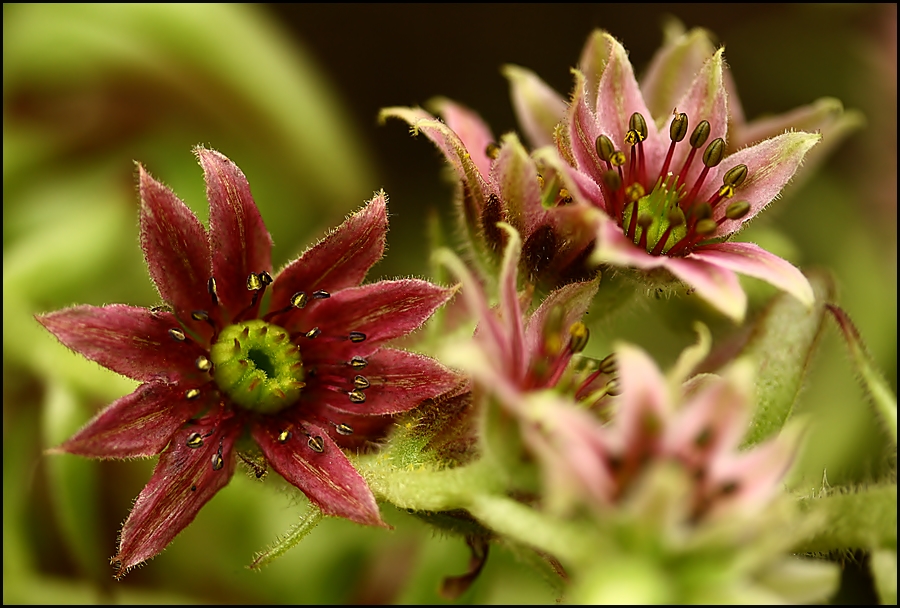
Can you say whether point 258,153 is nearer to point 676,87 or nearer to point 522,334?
point 676,87

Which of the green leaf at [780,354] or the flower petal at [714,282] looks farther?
the green leaf at [780,354]

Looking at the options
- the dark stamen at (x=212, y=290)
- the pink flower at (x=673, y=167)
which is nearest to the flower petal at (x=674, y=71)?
the pink flower at (x=673, y=167)

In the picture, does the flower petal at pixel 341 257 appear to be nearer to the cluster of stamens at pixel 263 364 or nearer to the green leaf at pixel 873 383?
the cluster of stamens at pixel 263 364

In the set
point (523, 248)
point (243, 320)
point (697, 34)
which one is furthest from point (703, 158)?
point (243, 320)

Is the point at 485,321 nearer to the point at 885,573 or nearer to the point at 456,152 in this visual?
the point at 456,152

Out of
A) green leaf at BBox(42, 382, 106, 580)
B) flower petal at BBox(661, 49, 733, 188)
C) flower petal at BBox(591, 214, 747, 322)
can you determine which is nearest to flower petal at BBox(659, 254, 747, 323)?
flower petal at BBox(591, 214, 747, 322)

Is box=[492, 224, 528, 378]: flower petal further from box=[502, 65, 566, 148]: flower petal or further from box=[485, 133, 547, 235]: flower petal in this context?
box=[502, 65, 566, 148]: flower petal

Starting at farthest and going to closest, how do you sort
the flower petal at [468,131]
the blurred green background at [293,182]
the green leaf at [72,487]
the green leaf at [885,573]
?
1. the blurred green background at [293,182]
2. the green leaf at [72,487]
3. the flower petal at [468,131]
4. the green leaf at [885,573]
